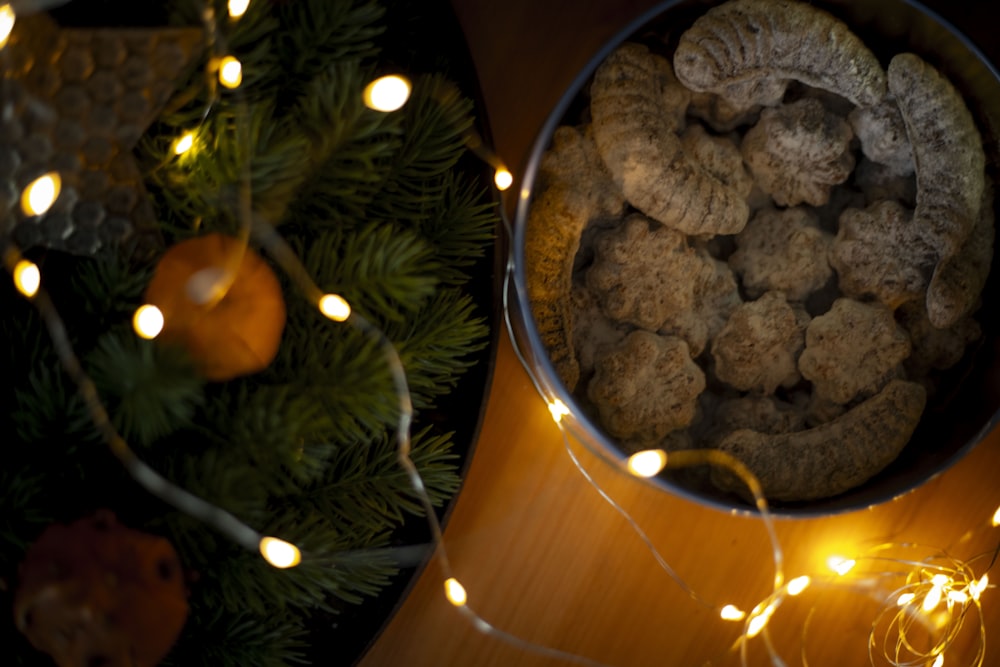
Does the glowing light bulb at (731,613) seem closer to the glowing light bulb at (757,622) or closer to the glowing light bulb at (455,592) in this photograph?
the glowing light bulb at (757,622)

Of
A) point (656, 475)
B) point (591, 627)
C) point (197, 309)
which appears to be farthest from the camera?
point (591, 627)

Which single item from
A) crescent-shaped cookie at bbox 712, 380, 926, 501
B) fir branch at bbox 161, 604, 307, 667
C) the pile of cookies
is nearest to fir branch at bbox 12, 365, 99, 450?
fir branch at bbox 161, 604, 307, 667

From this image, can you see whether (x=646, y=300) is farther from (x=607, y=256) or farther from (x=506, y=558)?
(x=506, y=558)

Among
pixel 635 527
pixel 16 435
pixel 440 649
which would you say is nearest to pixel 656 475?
pixel 635 527

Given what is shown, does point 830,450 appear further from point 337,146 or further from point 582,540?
point 337,146

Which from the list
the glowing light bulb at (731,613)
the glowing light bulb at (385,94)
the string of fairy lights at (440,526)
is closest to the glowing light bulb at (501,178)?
the string of fairy lights at (440,526)

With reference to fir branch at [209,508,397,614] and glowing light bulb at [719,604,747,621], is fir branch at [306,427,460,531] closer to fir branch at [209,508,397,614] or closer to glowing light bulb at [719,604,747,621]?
fir branch at [209,508,397,614]
